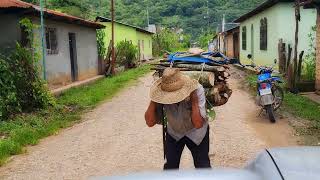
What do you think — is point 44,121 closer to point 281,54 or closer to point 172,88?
point 172,88

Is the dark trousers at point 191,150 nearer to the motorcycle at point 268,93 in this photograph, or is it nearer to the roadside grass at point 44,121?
the roadside grass at point 44,121

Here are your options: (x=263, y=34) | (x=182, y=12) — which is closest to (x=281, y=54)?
(x=263, y=34)

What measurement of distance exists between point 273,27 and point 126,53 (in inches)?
446

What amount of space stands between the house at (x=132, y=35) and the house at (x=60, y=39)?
23.0 ft

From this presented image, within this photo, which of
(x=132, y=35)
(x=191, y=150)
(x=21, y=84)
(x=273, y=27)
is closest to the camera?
(x=191, y=150)

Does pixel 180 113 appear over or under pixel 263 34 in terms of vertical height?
under

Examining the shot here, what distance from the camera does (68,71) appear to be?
1870cm

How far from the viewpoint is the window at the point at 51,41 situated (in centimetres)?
1645

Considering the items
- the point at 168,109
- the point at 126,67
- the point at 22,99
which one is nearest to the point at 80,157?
the point at 168,109

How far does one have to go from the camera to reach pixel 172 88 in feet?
13.8

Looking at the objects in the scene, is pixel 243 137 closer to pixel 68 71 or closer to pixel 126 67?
pixel 68 71

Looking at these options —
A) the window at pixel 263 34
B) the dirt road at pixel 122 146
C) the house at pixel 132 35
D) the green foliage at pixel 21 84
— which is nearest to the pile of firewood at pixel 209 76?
the dirt road at pixel 122 146

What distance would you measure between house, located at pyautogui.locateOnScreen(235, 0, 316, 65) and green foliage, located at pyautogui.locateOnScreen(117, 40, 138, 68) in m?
7.19

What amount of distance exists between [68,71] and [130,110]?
7.39 meters
